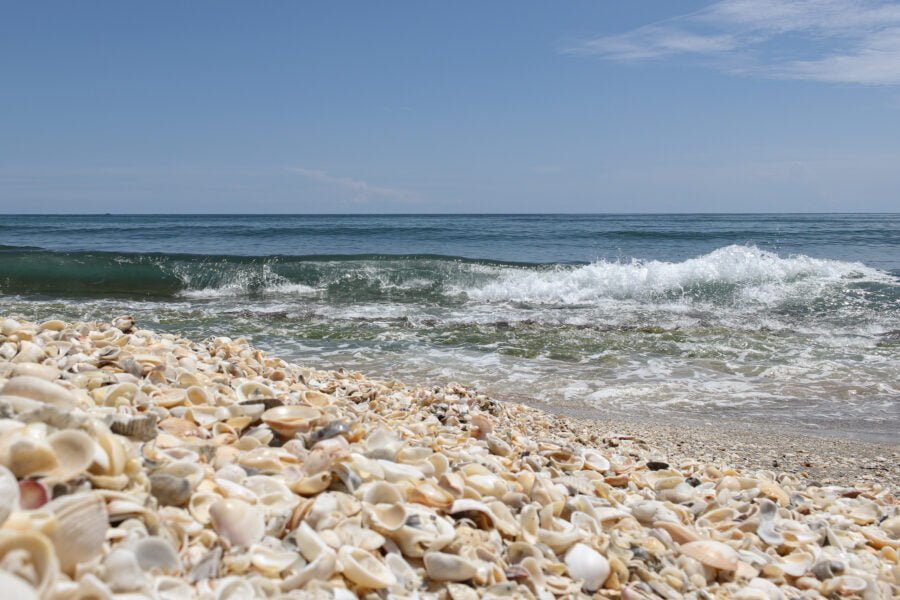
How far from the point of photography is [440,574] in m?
1.93

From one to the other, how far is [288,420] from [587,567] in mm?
1191

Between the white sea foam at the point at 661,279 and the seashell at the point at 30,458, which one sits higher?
the seashell at the point at 30,458

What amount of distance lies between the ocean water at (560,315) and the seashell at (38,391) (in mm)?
4511

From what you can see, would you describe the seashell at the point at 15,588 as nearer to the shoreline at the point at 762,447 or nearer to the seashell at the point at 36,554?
the seashell at the point at 36,554

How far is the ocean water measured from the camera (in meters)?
6.66

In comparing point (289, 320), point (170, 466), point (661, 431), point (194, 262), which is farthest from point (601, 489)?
point (194, 262)

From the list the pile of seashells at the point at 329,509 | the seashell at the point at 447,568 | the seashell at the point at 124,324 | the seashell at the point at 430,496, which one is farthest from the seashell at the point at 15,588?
the seashell at the point at 124,324

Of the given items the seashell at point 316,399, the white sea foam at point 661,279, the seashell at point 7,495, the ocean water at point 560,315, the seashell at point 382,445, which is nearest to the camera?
the seashell at point 7,495

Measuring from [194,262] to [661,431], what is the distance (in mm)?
15914

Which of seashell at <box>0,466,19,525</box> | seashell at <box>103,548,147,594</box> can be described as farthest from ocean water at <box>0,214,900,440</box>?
seashell at <box>0,466,19,525</box>

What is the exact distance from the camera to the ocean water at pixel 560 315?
6.66 metres

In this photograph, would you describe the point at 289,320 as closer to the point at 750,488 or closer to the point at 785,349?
the point at 785,349

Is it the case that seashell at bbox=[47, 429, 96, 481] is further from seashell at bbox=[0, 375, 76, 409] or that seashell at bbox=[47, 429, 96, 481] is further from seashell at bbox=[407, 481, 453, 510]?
seashell at bbox=[407, 481, 453, 510]

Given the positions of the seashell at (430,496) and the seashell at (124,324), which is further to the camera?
the seashell at (124,324)
